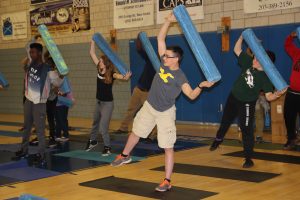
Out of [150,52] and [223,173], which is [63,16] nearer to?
[150,52]

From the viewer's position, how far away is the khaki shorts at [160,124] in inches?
193

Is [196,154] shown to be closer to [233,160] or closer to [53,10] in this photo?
[233,160]

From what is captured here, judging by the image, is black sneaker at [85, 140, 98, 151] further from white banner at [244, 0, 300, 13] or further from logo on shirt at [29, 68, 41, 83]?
white banner at [244, 0, 300, 13]

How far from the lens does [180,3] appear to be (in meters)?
11.1

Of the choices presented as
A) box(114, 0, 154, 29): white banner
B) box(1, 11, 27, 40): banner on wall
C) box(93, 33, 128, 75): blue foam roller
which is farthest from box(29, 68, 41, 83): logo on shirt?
box(1, 11, 27, 40): banner on wall

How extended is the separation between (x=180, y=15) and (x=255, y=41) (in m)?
1.37

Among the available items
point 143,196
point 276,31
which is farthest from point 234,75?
point 143,196

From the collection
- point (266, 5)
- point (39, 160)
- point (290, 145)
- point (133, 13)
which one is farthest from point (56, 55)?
point (133, 13)

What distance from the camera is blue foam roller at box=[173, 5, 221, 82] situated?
4.68 m

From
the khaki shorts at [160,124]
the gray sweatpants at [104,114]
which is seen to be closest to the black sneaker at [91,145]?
the gray sweatpants at [104,114]

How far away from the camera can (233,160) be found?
6590 mm

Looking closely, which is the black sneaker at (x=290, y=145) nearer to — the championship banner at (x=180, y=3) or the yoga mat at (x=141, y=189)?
the yoga mat at (x=141, y=189)

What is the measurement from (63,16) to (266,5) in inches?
261

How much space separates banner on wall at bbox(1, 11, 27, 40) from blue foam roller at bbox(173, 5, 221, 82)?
36.2 ft
